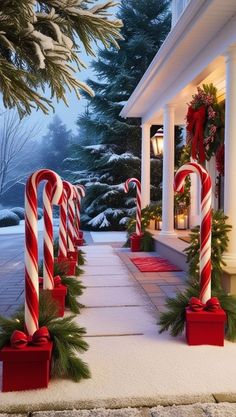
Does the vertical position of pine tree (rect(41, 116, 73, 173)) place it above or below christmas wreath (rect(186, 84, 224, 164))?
above

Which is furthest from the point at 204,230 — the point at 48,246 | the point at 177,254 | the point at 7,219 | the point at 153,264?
the point at 7,219

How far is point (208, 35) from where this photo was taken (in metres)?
5.42

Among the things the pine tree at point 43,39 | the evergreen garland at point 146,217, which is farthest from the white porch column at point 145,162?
the pine tree at point 43,39

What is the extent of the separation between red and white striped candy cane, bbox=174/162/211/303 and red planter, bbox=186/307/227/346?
0.22 metres

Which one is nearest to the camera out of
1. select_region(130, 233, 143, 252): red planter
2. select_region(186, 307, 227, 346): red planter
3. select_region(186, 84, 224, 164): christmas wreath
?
select_region(186, 307, 227, 346): red planter

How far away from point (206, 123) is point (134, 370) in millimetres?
4344

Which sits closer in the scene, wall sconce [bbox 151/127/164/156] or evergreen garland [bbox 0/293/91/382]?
evergreen garland [bbox 0/293/91/382]

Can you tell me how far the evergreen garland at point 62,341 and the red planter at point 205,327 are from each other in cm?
93

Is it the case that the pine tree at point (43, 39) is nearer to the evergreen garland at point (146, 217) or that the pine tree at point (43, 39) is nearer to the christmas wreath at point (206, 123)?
the christmas wreath at point (206, 123)

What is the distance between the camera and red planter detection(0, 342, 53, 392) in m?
2.70

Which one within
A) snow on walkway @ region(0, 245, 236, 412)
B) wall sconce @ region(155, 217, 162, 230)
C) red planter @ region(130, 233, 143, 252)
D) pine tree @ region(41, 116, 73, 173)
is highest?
pine tree @ region(41, 116, 73, 173)

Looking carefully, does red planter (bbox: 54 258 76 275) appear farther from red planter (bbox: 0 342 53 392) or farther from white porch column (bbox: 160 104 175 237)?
white porch column (bbox: 160 104 175 237)

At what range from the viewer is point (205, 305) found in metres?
3.53

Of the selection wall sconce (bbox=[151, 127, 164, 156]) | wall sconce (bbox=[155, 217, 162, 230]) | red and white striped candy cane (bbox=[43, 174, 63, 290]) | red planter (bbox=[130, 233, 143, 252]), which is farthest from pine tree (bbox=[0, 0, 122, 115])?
wall sconce (bbox=[155, 217, 162, 230])
